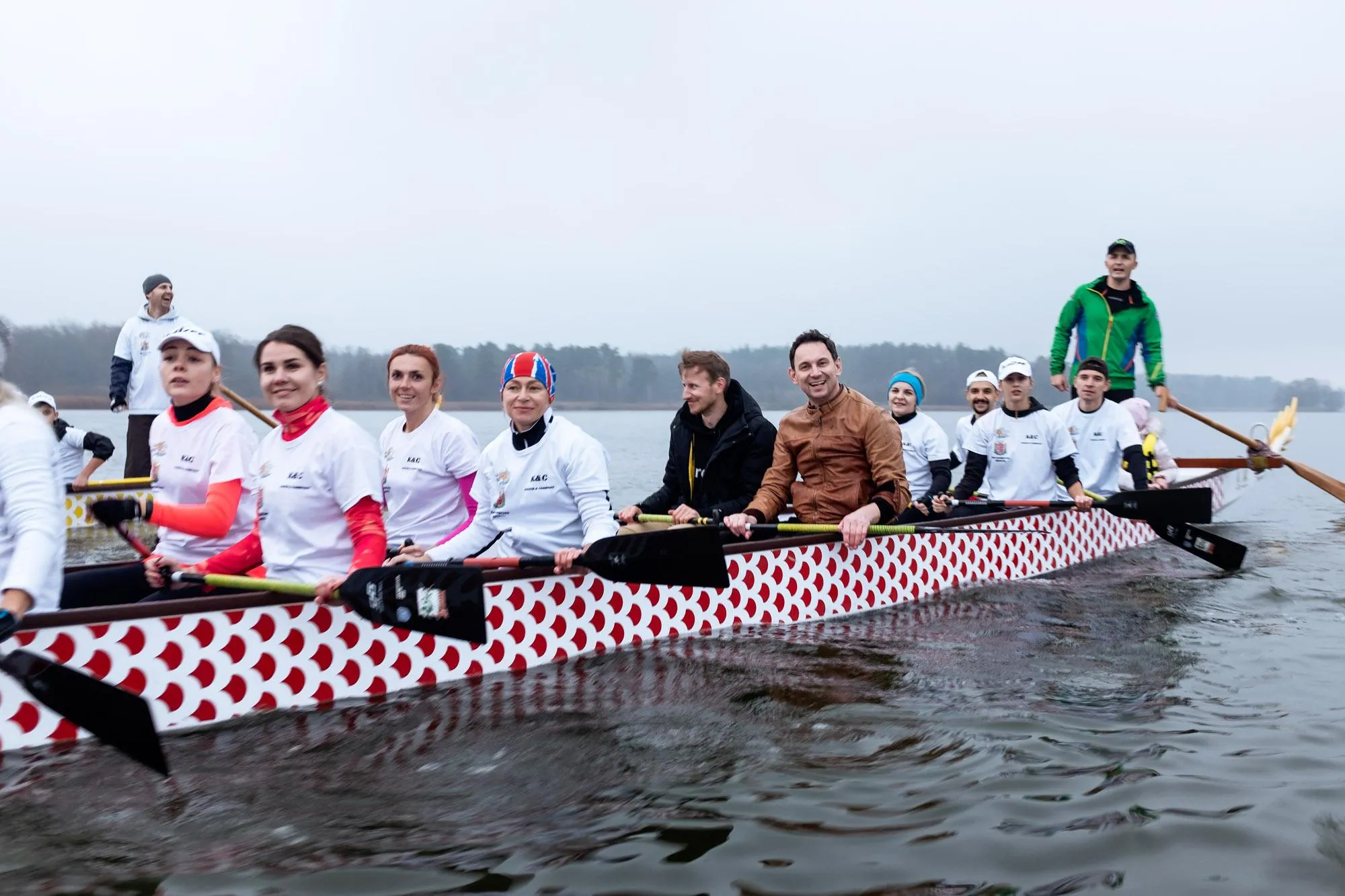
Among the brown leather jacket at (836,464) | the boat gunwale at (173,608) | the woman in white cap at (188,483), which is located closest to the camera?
the boat gunwale at (173,608)

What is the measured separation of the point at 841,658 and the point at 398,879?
3.58 metres

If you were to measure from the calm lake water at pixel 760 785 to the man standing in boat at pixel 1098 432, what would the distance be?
4114mm

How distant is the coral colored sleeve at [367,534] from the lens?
4809 mm

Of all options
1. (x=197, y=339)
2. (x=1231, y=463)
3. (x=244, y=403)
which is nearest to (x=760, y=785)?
(x=197, y=339)

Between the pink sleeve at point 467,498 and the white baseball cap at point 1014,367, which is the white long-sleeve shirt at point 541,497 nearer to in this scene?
the pink sleeve at point 467,498

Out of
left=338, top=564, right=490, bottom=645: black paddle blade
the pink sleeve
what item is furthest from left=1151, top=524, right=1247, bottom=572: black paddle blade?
left=338, top=564, right=490, bottom=645: black paddle blade

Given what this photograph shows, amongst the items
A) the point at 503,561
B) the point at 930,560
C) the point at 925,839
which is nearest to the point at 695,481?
the point at 930,560

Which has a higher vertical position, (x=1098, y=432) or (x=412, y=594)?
(x=1098, y=432)

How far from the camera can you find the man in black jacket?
751 cm

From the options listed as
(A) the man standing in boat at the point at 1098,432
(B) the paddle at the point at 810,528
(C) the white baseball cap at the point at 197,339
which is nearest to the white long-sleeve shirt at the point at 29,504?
(C) the white baseball cap at the point at 197,339

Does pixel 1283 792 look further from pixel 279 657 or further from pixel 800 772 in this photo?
pixel 279 657

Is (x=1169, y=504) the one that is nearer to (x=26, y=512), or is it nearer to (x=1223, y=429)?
(x=1223, y=429)

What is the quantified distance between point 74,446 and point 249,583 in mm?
10064

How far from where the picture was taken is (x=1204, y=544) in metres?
9.57
